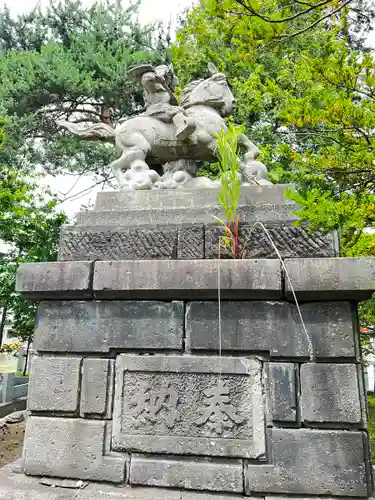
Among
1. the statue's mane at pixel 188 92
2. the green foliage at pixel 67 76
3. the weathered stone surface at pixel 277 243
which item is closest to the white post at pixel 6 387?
the green foliage at pixel 67 76

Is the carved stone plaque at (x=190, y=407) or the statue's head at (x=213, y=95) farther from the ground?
the statue's head at (x=213, y=95)

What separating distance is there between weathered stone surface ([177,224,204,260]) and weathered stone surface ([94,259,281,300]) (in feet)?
0.52

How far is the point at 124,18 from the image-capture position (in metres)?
12.3

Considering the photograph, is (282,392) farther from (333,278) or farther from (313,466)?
(333,278)

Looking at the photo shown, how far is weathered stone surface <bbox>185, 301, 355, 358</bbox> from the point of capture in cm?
268

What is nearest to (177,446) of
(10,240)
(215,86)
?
(215,86)

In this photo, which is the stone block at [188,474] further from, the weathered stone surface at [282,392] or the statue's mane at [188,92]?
the statue's mane at [188,92]

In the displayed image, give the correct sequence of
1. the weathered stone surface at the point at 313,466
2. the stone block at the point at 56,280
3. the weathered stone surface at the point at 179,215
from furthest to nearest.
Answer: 1. the weathered stone surface at the point at 179,215
2. the stone block at the point at 56,280
3. the weathered stone surface at the point at 313,466

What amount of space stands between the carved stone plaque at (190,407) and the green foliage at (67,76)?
31.9ft

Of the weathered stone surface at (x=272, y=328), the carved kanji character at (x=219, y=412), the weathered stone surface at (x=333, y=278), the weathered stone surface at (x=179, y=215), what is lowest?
the carved kanji character at (x=219, y=412)

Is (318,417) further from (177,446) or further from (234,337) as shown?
(177,446)

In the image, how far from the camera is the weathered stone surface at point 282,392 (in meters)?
2.62

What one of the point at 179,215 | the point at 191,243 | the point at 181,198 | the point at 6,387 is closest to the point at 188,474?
the point at 191,243

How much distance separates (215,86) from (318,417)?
9.87 ft
